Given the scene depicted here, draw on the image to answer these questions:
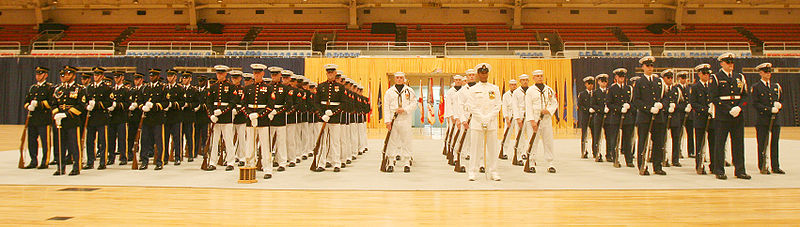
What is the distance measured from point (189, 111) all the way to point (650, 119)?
6805mm

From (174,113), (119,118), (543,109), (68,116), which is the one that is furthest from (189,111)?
(543,109)

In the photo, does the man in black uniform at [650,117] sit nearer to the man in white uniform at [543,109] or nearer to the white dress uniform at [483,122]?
the man in white uniform at [543,109]

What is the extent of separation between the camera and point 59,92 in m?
6.25

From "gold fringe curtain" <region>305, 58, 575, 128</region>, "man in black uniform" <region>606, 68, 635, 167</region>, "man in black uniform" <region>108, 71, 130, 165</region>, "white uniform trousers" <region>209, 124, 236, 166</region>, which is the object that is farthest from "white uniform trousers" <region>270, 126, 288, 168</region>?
"gold fringe curtain" <region>305, 58, 575, 128</region>

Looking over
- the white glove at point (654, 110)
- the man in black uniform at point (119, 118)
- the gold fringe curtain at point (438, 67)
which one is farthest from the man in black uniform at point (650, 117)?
the gold fringe curtain at point (438, 67)

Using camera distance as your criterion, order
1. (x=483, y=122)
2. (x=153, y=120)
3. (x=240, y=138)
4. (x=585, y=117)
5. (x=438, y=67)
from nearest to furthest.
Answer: (x=483, y=122)
(x=153, y=120)
(x=240, y=138)
(x=585, y=117)
(x=438, y=67)

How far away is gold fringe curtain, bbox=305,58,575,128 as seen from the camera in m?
19.9

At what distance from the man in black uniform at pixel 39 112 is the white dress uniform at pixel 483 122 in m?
5.82

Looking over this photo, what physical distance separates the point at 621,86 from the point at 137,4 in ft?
87.8

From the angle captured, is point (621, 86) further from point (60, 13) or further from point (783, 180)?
point (60, 13)

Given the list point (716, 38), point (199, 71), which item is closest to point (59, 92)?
point (199, 71)

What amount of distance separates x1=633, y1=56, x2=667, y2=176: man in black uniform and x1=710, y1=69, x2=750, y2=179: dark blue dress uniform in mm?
604

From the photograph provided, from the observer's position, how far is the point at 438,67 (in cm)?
1997

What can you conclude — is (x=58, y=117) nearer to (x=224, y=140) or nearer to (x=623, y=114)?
(x=224, y=140)
